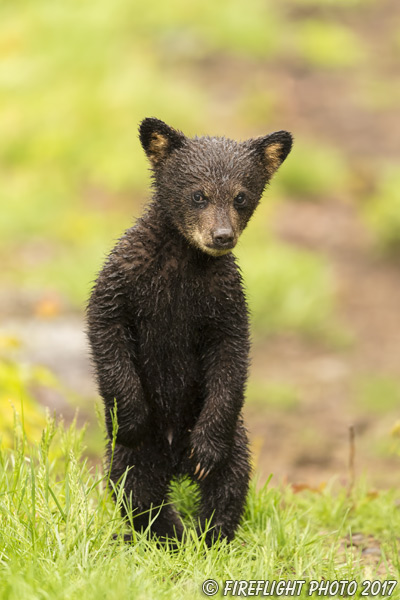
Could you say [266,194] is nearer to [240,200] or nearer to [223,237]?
[240,200]

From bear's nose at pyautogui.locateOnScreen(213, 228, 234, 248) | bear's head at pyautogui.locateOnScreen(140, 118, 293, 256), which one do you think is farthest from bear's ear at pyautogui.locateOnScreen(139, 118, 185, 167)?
bear's nose at pyautogui.locateOnScreen(213, 228, 234, 248)

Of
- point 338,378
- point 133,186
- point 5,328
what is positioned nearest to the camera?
point 5,328

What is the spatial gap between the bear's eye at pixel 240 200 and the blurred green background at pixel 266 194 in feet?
4.06

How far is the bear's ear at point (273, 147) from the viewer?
3.98m

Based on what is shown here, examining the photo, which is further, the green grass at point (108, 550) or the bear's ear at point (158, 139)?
the bear's ear at point (158, 139)

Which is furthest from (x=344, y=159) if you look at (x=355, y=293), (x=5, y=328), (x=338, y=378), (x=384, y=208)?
(x=5, y=328)

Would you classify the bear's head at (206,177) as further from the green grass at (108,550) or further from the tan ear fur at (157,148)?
the green grass at (108,550)

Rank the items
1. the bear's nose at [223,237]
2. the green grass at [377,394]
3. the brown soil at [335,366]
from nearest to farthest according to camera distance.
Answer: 1. the bear's nose at [223,237]
2. the brown soil at [335,366]
3. the green grass at [377,394]

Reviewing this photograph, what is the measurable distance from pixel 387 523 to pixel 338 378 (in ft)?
13.7

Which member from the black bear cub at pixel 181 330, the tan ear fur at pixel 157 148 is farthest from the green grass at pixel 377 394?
the tan ear fur at pixel 157 148

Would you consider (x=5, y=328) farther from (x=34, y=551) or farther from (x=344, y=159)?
(x=344, y=159)

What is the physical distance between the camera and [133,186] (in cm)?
1248

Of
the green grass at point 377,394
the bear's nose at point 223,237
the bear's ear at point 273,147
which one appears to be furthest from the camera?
the green grass at point 377,394

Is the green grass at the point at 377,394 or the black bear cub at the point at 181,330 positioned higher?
the black bear cub at the point at 181,330
